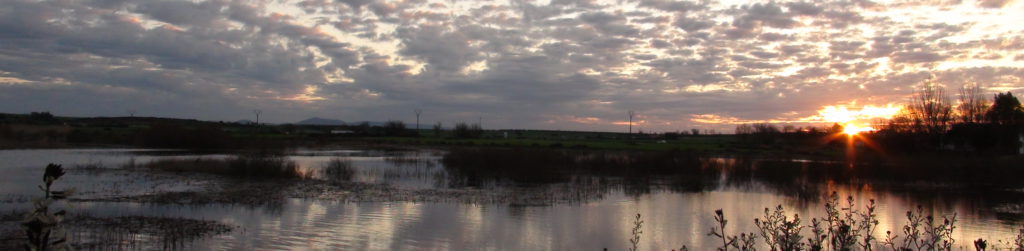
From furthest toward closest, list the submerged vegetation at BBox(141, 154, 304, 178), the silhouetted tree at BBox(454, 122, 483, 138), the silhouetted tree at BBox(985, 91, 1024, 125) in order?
the silhouetted tree at BBox(454, 122, 483, 138)
the silhouetted tree at BBox(985, 91, 1024, 125)
the submerged vegetation at BBox(141, 154, 304, 178)

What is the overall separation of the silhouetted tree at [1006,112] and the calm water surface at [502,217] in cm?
3414

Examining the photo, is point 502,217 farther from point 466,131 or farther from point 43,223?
point 466,131

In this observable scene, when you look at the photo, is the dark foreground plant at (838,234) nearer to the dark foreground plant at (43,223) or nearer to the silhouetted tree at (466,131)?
the dark foreground plant at (43,223)

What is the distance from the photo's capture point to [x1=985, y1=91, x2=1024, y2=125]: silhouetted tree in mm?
53219

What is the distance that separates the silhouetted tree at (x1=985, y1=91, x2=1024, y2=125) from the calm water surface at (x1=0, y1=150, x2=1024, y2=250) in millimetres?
34136

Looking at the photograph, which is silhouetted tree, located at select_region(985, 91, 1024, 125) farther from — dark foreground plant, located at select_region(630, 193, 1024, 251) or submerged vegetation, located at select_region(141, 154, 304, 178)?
submerged vegetation, located at select_region(141, 154, 304, 178)

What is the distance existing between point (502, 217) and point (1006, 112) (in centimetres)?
5584

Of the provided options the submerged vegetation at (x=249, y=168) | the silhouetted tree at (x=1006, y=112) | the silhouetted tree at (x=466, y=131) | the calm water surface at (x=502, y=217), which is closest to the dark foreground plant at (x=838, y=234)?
the calm water surface at (x=502, y=217)

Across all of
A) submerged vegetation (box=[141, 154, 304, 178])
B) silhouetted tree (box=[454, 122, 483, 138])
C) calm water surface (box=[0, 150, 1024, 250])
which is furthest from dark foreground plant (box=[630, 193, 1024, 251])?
silhouetted tree (box=[454, 122, 483, 138])

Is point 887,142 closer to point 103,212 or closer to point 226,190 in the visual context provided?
point 226,190

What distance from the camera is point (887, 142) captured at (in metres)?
56.8

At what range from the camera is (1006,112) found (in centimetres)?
5459

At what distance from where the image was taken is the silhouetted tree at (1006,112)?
5322 cm

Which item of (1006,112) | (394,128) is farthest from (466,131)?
(1006,112)
